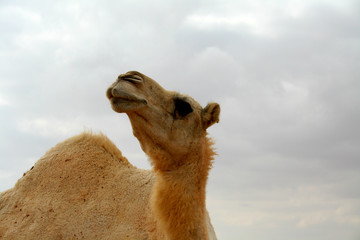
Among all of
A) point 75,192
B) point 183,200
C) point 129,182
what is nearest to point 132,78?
point 183,200

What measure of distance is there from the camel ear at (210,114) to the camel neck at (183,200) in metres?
0.39

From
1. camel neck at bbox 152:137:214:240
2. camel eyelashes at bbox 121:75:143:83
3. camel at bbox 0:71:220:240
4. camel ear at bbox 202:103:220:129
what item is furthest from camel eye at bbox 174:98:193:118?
camel eyelashes at bbox 121:75:143:83

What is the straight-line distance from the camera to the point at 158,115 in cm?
481

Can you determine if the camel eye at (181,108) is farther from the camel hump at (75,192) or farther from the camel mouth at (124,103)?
the camel hump at (75,192)

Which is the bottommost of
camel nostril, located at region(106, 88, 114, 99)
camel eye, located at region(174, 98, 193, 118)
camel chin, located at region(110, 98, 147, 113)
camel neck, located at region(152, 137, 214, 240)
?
camel neck, located at region(152, 137, 214, 240)

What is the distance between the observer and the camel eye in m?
4.99

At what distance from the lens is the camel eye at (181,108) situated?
4.99 meters

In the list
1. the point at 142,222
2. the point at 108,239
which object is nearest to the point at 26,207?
the point at 108,239

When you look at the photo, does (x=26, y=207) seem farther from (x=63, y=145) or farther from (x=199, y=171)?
(x=199, y=171)

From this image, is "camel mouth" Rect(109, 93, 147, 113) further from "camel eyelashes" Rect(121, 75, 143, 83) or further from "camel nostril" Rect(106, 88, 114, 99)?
"camel eyelashes" Rect(121, 75, 143, 83)

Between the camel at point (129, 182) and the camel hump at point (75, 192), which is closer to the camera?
the camel at point (129, 182)

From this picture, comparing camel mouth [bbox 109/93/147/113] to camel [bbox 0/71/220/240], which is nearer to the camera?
camel mouth [bbox 109/93/147/113]

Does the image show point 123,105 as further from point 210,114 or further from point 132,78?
point 210,114

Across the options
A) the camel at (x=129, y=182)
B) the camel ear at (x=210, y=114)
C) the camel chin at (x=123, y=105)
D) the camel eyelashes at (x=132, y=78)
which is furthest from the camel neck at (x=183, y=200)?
the camel eyelashes at (x=132, y=78)
